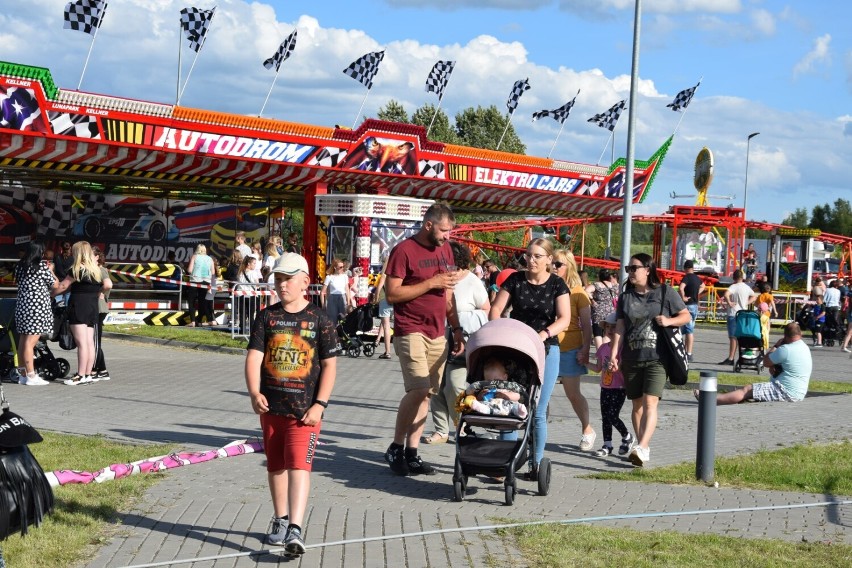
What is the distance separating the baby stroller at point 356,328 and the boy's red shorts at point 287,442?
43.4 ft

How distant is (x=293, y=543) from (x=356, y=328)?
13565mm

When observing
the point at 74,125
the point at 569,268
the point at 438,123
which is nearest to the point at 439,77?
the point at 74,125

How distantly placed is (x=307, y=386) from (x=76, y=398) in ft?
24.3

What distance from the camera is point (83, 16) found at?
24109mm

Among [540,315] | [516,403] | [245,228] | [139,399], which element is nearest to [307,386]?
[516,403]

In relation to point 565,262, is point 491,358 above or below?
below

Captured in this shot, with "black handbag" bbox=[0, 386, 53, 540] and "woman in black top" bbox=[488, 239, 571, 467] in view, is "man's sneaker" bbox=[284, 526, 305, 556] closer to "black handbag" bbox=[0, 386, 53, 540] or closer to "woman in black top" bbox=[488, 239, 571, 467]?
"black handbag" bbox=[0, 386, 53, 540]

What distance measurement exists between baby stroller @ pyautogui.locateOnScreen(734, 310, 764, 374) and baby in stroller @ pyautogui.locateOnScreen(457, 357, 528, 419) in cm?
1147

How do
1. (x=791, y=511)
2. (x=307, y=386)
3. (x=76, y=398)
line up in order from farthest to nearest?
(x=76, y=398), (x=791, y=511), (x=307, y=386)

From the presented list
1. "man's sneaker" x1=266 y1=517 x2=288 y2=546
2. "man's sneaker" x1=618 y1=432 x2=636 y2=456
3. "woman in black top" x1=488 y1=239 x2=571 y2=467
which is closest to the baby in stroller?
"woman in black top" x1=488 y1=239 x2=571 y2=467

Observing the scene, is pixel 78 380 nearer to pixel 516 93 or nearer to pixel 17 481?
pixel 17 481

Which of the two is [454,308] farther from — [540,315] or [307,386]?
[307,386]

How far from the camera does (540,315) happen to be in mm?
8641

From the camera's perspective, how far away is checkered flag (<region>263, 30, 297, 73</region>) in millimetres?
27359
